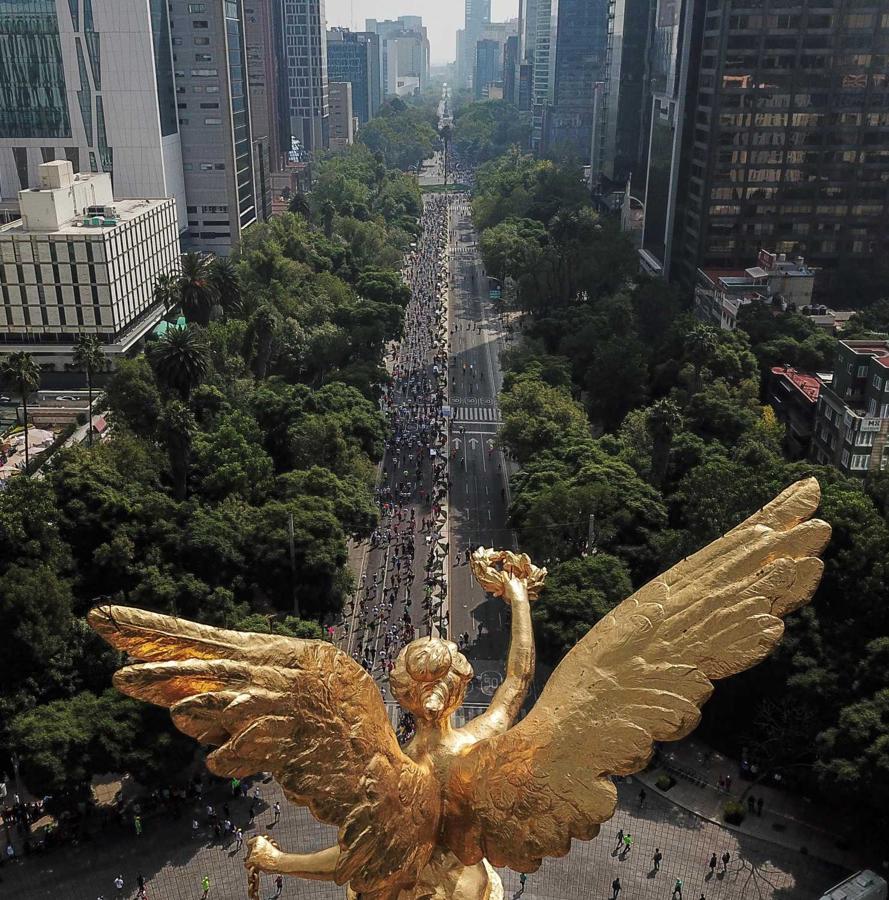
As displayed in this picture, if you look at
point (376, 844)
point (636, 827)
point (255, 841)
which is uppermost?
point (376, 844)

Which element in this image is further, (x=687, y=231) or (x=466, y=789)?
(x=687, y=231)

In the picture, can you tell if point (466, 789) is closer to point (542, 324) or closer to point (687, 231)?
point (542, 324)

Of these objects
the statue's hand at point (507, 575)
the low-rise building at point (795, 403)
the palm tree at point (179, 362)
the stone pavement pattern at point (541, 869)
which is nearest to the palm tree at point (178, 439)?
the palm tree at point (179, 362)

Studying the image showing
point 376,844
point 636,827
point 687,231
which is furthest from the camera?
point 687,231

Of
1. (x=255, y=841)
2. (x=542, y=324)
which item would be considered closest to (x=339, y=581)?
(x=255, y=841)

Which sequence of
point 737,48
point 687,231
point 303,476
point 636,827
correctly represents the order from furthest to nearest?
point 687,231, point 737,48, point 303,476, point 636,827

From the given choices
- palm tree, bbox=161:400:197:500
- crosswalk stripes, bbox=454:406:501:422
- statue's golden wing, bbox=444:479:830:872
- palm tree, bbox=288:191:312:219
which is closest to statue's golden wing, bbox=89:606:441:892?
statue's golden wing, bbox=444:479:830:872

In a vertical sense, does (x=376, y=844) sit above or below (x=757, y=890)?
above

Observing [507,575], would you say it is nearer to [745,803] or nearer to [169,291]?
[745,803]
